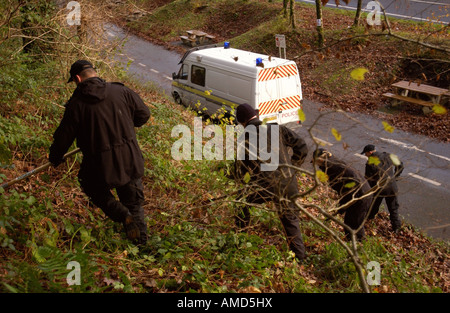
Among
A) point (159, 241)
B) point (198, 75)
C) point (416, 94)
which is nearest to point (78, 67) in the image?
point (159, 241)

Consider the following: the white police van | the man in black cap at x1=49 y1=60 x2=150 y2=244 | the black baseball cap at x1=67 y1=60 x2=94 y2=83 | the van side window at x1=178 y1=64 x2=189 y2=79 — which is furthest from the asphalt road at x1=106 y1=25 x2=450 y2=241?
the black baseball cap at x1=67 y1=60 x2=94 y2=83

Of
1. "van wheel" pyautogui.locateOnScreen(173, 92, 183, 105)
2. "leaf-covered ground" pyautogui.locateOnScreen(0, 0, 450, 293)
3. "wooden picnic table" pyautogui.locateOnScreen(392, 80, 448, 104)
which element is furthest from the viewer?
"van wheel" pyautogui.locateOnScreen(173, 92, 183, 105)

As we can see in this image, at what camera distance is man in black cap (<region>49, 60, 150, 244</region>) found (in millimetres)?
4133

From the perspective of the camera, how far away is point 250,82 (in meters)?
11.0

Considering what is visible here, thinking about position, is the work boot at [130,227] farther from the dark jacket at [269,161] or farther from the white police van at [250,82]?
the white police van at [250,82]

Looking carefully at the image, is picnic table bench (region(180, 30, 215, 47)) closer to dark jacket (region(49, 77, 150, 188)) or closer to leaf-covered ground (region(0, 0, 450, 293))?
leaf-covered ground (region(0, 0, 450, 293))

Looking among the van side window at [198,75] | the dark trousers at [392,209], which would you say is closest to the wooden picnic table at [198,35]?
the van side window at [198,75]

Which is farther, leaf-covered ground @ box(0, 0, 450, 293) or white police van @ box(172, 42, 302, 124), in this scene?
white police van @ box(172, 42, 302, 124)

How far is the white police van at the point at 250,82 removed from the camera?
10984 mm

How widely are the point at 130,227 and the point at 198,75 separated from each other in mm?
9150

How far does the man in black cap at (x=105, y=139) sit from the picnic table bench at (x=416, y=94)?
35.1 feet

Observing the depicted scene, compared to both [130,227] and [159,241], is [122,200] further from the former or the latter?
[159,241]

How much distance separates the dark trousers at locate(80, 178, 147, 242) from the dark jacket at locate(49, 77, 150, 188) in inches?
4.1
